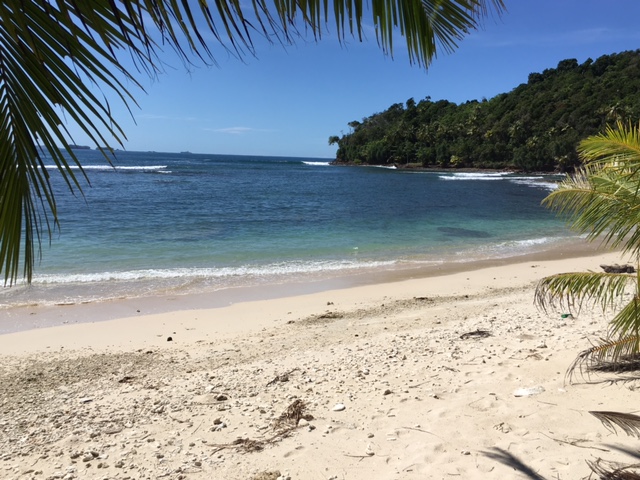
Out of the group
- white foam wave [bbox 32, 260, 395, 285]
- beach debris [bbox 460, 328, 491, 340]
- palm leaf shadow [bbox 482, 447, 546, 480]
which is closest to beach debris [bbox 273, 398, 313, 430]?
palm leaf shadow [bbox 482, 447, 546, 480]

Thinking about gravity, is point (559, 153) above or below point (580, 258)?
above

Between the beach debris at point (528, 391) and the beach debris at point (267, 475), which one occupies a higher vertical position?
the beach debris at point (528, 391)

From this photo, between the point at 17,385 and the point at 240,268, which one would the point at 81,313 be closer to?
the point at 17,385

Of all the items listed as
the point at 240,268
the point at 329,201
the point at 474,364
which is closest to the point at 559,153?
the point at 329,201

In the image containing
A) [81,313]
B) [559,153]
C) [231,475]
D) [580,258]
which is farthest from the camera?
[559,153]

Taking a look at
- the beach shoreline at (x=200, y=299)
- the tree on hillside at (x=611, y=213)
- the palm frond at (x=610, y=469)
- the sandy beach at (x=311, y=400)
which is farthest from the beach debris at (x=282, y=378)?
the beach shoreline at (x=200, y=299)

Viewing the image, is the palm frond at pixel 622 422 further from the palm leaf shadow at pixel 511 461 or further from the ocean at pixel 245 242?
the ocean at pixel 245 242

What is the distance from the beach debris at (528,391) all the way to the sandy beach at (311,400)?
17mm

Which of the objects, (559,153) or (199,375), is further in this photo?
(559,153)

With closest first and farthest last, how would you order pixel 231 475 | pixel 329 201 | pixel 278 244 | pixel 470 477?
pixel 470 477
pixel 231 475
pixel 278 244
pixel 329 201

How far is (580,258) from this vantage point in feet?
45.7

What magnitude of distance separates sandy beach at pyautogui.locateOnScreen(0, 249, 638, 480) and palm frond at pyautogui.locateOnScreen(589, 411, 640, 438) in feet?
0.25

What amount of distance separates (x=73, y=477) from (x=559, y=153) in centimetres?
7881

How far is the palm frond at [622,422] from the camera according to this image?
2945 mm
